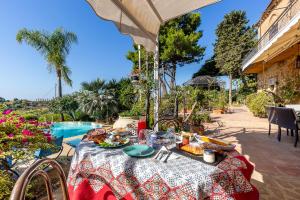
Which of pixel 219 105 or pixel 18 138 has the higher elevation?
pixel 219 105

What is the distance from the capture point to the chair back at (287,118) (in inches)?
151

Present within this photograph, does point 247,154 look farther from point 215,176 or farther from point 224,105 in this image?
point 224,105

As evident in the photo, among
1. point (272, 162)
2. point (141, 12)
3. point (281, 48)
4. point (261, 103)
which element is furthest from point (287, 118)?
point (261, 103)

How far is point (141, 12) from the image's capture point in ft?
7.43

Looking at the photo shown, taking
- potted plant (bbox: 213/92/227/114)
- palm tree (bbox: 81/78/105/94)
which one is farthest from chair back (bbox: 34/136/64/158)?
potted plant (bbox: 213/92/227/114)

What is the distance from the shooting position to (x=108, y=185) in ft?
4.50

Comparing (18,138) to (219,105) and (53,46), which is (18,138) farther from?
(53,46)

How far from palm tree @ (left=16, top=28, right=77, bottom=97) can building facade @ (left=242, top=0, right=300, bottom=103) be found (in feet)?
38.2

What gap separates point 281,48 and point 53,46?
12817mm

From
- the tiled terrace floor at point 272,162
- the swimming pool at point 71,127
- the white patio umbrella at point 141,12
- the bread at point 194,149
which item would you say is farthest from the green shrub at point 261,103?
the bread at point 194,149

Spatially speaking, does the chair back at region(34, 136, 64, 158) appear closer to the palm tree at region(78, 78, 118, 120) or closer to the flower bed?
the flower bed

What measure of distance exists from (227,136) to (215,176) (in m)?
4.53

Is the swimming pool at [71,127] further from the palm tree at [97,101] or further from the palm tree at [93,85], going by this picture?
the palm tree at [93,85]

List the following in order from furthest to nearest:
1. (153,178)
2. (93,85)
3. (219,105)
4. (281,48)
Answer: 1. (219,105)
2. (93,85)
3. (281,48)
4. (153,178)
